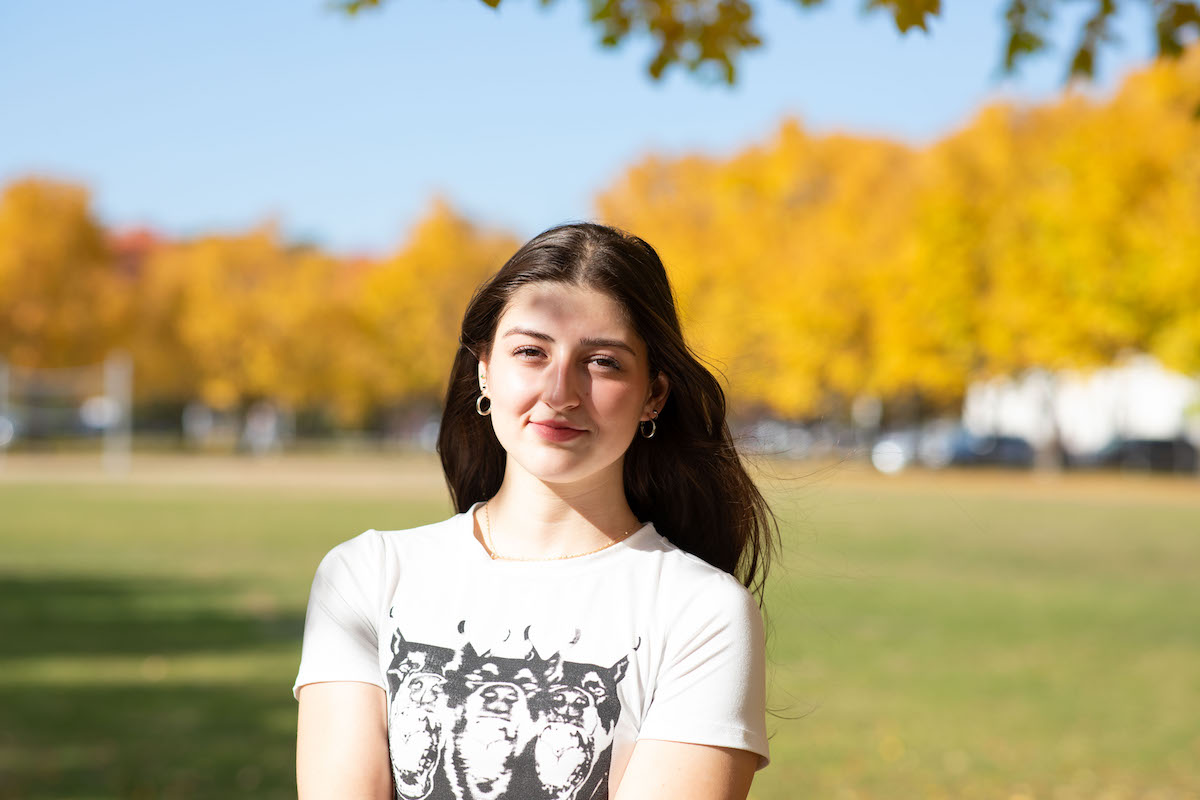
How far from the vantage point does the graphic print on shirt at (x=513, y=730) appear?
1.82 meters

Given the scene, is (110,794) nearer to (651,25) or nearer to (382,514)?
(651,25)

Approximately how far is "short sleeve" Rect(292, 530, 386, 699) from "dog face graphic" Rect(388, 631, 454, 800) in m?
0.06

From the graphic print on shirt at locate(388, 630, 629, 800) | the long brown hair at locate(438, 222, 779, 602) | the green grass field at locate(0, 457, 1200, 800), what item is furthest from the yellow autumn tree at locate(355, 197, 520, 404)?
the graphic print on shirt at locate(388, 630, 629, 800)

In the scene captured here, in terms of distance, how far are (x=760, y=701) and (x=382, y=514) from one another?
19770mm

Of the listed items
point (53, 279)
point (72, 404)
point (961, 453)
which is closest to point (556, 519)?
point (961, 453)

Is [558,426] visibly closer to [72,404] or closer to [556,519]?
[556,519]

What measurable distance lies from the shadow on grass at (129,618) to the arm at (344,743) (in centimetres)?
790

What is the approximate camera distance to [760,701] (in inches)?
72.7

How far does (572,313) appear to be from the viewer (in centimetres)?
197

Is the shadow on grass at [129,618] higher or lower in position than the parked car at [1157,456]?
higher

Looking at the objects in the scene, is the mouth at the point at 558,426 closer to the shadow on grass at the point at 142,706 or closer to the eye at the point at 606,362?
the eye at the point at 606,362

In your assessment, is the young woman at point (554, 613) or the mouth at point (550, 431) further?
the mouth at point (550, 431)

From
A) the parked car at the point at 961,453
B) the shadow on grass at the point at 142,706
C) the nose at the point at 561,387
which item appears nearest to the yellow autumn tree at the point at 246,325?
the parked car at the point at 961,453

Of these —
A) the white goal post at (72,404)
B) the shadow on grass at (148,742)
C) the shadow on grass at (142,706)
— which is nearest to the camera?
the shadow on grass at (148,742)
